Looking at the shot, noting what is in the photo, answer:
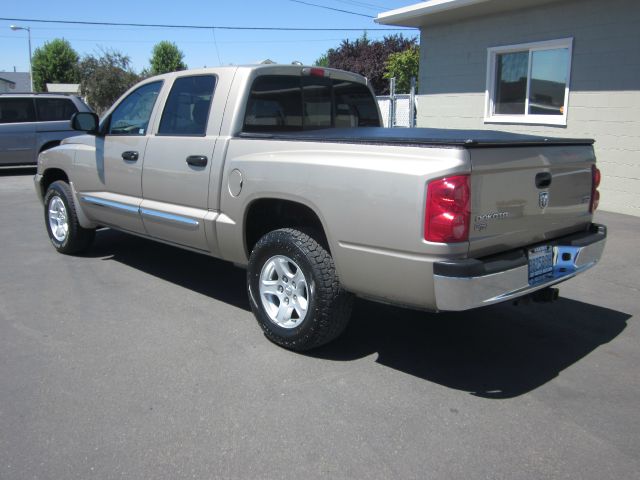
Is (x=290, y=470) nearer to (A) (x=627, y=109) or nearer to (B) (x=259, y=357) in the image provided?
(B) (x=259, y=357)

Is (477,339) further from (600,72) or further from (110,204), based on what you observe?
(600,72)

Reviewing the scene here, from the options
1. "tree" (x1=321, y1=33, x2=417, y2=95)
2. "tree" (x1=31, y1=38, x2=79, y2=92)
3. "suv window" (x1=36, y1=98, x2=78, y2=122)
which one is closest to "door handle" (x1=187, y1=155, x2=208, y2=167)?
"suv window" (x1=36, y1=98, x2=78, y2=122)

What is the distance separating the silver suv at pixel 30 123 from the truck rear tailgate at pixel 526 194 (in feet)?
44.5

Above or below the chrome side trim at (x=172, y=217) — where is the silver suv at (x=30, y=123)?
above

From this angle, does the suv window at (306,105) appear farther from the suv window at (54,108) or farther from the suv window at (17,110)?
the suv window at (17,110)

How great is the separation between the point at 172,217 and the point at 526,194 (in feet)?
9.29

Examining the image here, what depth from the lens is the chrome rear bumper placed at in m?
3.18

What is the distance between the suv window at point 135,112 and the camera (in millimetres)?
5426

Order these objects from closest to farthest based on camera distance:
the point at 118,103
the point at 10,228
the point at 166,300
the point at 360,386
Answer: the point at 360,386 → the point at 166,300 → the point at 118,103 → the point at 10,228

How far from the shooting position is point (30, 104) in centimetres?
1469

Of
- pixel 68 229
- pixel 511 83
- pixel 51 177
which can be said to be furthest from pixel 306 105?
pixel 511 83

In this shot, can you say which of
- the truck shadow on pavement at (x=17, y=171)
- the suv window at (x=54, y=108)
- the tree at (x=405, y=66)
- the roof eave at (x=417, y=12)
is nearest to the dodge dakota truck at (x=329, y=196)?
the roof eave at (x=417, y=12)

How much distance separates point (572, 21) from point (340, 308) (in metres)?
8.17

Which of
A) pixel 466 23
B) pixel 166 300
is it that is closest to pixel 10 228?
pixel 166 300
